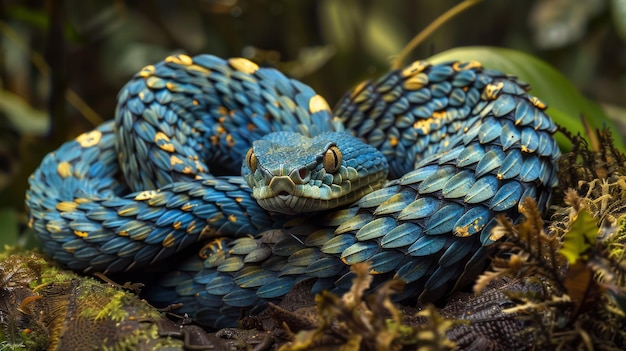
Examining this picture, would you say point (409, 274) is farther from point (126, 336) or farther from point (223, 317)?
point (126, 336)

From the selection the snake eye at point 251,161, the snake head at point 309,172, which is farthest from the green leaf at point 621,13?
the snake eye at point 251,161

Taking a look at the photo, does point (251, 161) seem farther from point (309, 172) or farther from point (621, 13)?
point (621, 13)

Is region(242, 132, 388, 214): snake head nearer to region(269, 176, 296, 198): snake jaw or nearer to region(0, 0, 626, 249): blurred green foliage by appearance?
region(269, 176, 296, 198): snake jaw

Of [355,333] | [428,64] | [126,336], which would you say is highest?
[428,64]

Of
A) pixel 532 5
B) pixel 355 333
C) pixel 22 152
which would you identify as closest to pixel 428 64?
pixel 355 333

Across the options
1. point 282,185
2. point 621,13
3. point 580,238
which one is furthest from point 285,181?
point 621,13
